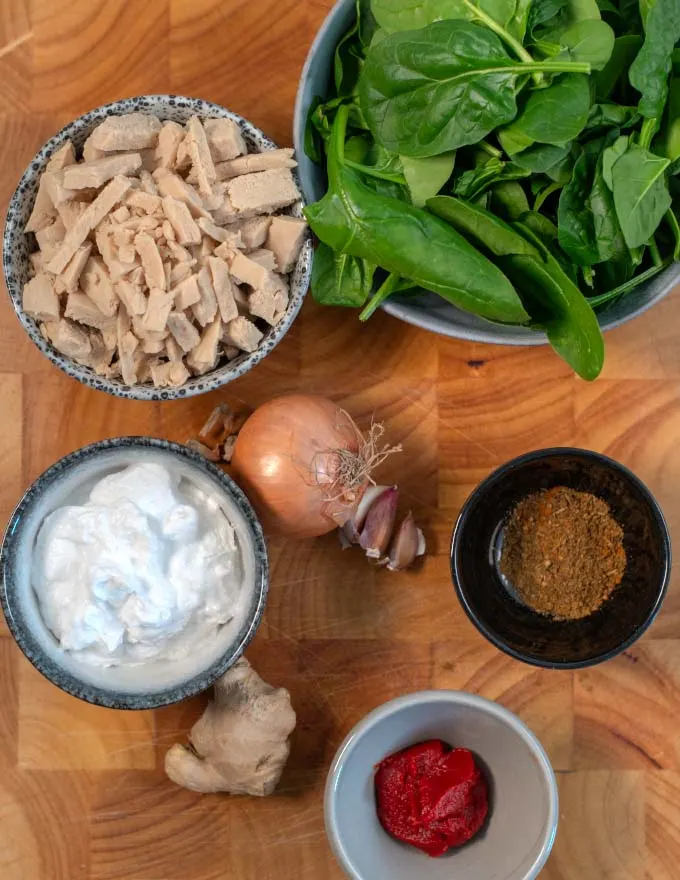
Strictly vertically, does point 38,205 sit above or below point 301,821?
above

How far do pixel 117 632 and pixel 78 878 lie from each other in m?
0.35

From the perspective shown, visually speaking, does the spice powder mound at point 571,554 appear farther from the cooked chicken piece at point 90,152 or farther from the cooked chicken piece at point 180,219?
the cooked chicken piece at point 90,152

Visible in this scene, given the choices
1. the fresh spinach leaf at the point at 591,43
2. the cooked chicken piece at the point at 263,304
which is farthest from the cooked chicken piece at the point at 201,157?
the fresh spinach leaf at the point at 591,43

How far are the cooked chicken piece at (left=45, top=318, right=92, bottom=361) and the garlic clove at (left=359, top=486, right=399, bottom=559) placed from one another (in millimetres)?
344

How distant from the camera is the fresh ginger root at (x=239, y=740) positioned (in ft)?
3.32

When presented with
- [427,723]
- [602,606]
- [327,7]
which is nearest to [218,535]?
[427,723]

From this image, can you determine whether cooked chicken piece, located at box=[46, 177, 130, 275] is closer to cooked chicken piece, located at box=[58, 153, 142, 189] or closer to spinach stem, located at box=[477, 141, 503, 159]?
cooked chicken piece, located at box=[58, 153, 142, 189]

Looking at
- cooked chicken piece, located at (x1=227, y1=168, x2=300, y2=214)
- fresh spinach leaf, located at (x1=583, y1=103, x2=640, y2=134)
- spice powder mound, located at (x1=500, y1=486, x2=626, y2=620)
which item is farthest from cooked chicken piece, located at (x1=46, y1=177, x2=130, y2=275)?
spice powder mound, located at (x1=500, y1=486, x2=626, y2=620)

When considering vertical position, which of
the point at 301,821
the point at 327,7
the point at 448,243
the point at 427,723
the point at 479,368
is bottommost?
the point at 301,821

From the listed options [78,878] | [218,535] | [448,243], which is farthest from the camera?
[78,878]

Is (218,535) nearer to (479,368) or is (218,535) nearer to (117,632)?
(117,632)

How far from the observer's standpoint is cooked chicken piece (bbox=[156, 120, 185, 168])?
3.13 ft

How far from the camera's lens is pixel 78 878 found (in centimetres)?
107

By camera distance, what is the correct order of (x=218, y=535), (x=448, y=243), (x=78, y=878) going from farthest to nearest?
1. (x=78, y=878)
2. (x=218, y=535)
3. (x=448, y=243)
